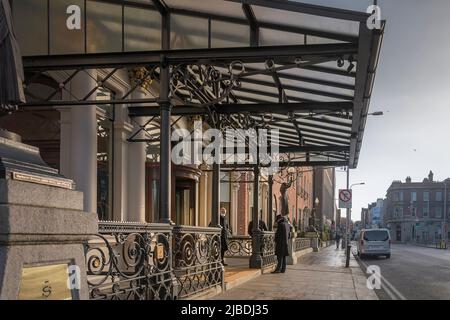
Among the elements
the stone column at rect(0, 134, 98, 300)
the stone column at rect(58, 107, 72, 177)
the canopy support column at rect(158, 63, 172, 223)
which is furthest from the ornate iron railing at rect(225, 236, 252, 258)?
the stone column at rect(0, 134, 98, 300)

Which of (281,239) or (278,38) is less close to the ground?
(278,38)

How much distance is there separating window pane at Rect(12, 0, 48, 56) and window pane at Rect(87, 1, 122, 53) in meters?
0.88

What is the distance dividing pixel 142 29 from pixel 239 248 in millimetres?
11106

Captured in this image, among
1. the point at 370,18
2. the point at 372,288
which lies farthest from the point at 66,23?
the point at 372,288

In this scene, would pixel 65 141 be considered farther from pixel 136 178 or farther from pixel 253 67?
pixel 253 67

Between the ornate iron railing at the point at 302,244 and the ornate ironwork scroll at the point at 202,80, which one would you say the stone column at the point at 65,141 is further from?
the ornate iron railing at the point at 302,244

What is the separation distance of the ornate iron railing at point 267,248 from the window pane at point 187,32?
7575mm

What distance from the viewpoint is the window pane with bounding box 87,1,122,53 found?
1013 cm

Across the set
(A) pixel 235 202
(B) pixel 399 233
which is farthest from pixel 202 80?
(B) pixel 399 233

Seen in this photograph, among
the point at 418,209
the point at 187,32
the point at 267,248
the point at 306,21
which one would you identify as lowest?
the point at 418,209

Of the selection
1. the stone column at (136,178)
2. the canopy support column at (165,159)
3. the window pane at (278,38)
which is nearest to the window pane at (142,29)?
the canopy support column at (165,159)

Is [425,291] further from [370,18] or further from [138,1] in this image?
[138,1]

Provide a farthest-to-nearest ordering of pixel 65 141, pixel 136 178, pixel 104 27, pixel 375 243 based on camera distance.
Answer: pixel 375 243 → pixel 136 178 → pixel 65 141 → pixel 104 27

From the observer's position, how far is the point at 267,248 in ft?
55.3
